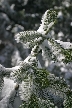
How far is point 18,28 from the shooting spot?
7.08m

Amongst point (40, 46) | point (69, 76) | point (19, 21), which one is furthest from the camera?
point (19, 21)

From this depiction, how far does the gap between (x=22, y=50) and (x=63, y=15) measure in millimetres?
1334

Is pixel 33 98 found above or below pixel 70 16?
below

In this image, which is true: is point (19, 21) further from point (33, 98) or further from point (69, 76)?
point (33, 98)

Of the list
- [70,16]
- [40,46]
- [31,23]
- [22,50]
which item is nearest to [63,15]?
[70,16]

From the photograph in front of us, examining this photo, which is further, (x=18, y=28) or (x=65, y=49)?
(x=18, y=28)

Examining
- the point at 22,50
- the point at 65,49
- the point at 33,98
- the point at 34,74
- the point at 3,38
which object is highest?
the point at 3,38

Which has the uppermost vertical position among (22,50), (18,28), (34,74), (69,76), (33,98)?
(18,28)

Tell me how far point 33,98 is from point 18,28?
5675 millimetres

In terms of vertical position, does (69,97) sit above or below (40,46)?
below

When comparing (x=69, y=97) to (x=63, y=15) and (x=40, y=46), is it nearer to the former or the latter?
(x=40, y=46)

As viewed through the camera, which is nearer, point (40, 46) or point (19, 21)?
point (40, 46)

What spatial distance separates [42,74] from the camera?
156 centimetres

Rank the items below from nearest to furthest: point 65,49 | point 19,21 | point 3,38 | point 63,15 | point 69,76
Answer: point 65,49 → point 69,76 → point 19,21 → point 63,15 → point 3,38
